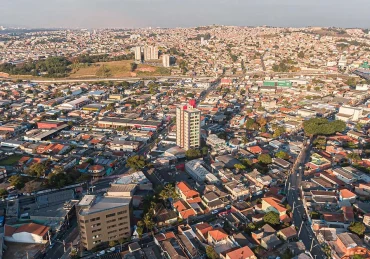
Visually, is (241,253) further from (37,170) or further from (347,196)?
(37,170)

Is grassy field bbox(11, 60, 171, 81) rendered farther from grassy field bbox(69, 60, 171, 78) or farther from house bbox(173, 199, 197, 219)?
house bbox(173, 199, 197, 219)

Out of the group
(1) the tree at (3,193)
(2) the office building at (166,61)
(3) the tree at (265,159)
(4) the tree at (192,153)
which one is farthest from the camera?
(2) the office building at (166,61)

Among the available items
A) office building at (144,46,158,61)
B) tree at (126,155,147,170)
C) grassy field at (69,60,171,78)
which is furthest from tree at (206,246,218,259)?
office building at (144,46,158,61)

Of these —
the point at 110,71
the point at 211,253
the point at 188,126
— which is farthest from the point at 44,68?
the point at 211,253

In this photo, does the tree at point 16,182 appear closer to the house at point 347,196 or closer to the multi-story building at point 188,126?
the multi-story building at point 188,126

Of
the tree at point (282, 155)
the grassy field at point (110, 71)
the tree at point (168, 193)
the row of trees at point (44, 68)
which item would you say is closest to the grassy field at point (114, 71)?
the grassy field at point (110, 71)

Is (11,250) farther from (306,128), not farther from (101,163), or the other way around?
(306,128)
